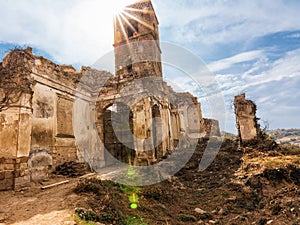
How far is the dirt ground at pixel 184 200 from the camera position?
15.4 ft

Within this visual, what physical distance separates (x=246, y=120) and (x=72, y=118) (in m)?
10.7

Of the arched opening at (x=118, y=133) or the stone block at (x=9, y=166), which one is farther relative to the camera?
the arched opening at (x=118, y=133)

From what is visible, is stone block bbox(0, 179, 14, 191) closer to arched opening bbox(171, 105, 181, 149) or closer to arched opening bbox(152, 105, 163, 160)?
arched opening bbox(152, 105, 163, 160)

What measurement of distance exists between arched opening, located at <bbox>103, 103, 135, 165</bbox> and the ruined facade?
7226mm

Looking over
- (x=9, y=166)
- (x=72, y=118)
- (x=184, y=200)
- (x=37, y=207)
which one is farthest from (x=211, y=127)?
(x=37, y=207)

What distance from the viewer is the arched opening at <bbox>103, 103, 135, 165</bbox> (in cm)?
1309

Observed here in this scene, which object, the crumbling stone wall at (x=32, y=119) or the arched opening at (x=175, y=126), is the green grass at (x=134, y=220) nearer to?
the crumbling stone wall at (x=32, y=119)

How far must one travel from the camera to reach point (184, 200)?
7.54 m

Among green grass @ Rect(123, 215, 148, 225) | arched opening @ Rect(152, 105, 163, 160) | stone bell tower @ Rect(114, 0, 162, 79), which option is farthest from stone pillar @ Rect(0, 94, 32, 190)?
stone bell tower @ Rect(114, 0, 162, 79)

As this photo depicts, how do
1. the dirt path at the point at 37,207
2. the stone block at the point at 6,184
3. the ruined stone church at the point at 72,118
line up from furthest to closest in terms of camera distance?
the ruined stone church at the point at 72,118, the stone block at the point at 6,184, the dirt path at the point at 37,207

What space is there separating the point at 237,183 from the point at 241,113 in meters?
6.28

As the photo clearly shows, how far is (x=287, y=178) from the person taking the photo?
7465 mm

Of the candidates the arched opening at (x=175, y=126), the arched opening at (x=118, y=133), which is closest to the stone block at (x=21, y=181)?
the arched opening at (x=118, y=133)

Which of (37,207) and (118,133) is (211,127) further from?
(37,207)
